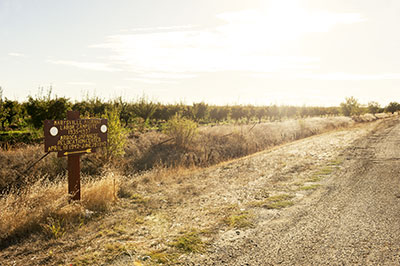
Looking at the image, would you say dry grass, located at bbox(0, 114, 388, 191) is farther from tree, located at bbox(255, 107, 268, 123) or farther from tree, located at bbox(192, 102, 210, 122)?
tree, located at bbox(255, 107, 268, 123)

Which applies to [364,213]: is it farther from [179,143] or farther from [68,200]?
[179,143]

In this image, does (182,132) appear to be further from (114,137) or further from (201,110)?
(201,110)

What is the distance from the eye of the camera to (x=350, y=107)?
48469 mm

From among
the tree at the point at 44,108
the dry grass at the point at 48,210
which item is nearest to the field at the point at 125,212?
the dry grass at the point at 48,210

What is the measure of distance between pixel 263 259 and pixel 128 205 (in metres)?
3.92

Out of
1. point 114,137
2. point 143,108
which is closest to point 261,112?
point 143,108

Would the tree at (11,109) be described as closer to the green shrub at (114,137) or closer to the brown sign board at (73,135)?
the green shrub at (114,137)

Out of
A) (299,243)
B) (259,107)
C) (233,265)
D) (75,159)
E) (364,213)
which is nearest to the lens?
(233,265)

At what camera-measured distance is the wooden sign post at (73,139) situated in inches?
243

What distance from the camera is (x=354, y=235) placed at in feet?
14.9

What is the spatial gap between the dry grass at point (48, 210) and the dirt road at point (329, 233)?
320 centimetres

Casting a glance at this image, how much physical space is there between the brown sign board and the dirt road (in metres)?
4.13

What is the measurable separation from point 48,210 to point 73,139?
5.50ft

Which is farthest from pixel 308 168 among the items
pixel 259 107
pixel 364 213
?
pixel 259 107
